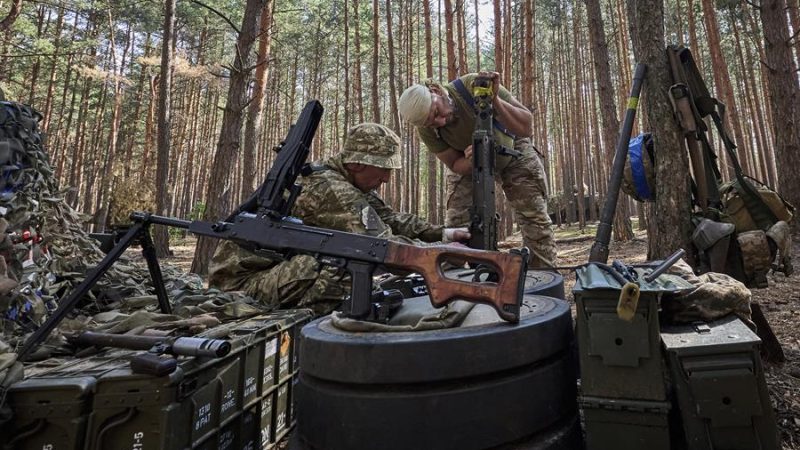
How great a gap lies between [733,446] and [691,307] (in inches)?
21.0

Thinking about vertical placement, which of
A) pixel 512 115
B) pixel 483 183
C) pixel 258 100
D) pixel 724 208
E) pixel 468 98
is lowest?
pixel 724 208

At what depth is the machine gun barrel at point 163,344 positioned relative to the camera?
170 cm

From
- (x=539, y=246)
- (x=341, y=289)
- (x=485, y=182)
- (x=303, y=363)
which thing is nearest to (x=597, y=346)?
(x=303, y=363)

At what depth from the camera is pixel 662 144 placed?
12.0 ft

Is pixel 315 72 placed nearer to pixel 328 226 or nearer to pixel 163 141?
pixel 163 141

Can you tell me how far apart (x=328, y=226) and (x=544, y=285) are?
5.02 ft

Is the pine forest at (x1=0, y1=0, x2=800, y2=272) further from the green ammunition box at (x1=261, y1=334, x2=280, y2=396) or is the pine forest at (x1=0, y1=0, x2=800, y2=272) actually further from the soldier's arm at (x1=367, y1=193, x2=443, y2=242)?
the green ammunition box at (x1=261, y1=334, x2=280, y2=396)

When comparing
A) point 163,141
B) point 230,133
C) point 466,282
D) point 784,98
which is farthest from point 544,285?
point 163,141

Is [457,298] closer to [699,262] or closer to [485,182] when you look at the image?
[485,182]

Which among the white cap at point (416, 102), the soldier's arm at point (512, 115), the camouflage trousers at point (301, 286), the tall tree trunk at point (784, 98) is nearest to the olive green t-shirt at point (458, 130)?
the soldier's arm at point (512, 115)

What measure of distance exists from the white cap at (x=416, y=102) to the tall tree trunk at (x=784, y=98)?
297 inches

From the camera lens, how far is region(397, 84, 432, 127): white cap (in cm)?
410

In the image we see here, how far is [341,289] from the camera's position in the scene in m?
3.31

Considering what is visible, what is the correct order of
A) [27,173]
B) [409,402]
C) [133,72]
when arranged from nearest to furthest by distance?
1. [409,402]
2. [27,173]
3. [133,72]
